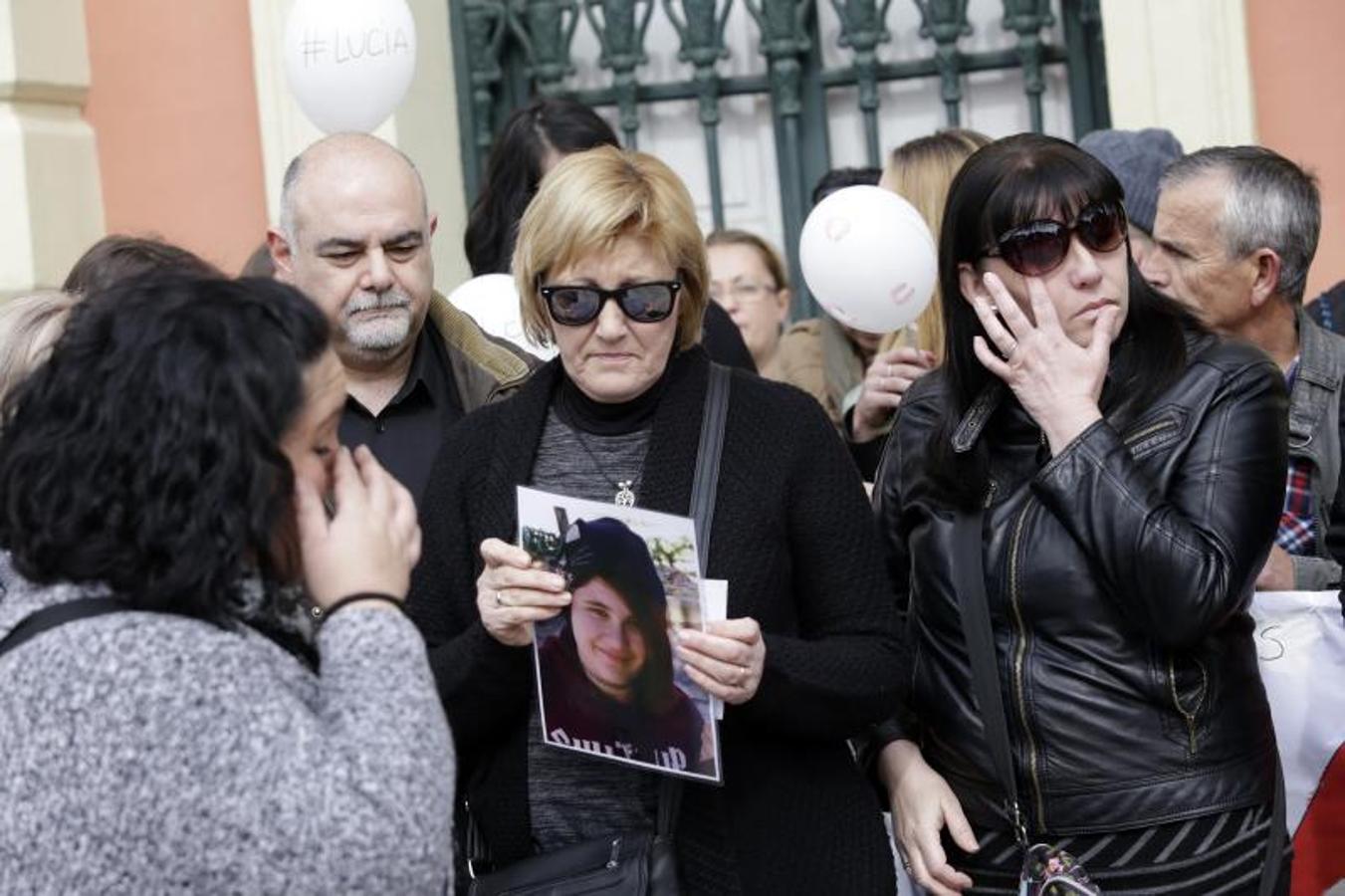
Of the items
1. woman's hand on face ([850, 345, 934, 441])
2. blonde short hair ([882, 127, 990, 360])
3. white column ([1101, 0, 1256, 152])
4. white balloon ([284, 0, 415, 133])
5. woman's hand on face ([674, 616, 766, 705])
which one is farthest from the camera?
white column ([1101, 0, 1256, 152])

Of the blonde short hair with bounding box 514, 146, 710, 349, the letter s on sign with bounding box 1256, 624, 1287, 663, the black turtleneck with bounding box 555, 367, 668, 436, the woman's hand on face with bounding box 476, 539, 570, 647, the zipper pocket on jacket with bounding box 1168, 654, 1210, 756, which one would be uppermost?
the blonde short hair with bounding box 514, 146, 710, 349

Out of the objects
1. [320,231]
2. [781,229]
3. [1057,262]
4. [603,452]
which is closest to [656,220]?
[603,452]

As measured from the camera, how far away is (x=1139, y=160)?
506 centimetres

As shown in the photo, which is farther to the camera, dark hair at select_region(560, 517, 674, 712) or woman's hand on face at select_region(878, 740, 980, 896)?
woman's hand on face at select_region(878, 740, 980, 896)

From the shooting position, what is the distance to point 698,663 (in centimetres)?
293

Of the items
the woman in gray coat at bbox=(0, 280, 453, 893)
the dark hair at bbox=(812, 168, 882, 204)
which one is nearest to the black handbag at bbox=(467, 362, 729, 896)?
the woman in gray coat at bbox=(0, 280, 453, 893)

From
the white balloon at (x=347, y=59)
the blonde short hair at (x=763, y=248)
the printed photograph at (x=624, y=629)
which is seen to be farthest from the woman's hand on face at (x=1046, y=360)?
the blonde short hair at (x=763, y=248)

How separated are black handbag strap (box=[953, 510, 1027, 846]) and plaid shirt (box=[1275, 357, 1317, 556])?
1022 millimetres

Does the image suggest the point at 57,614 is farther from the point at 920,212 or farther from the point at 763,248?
the point at 763,248

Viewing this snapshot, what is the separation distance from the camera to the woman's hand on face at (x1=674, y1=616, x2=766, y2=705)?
9.61 feet

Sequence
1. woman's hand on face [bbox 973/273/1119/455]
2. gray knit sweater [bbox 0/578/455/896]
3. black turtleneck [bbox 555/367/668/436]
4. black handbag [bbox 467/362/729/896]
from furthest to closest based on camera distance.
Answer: black turtleneck [bbox 555/367/668/436], woman's hand on face [bbox 973/273/1119/455], black handbag [bbox 467/362/729/896], gray knit sweater [bbox 0/578/455/896]

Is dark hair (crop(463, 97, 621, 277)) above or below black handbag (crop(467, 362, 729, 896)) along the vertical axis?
above

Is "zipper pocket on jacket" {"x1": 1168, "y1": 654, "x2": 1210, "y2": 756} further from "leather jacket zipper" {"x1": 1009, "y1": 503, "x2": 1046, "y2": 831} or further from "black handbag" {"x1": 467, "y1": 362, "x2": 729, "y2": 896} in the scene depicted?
"black handbag" {"x1": 467, "y1": 362, "x2": 729, "y2": 896}

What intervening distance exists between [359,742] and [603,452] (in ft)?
3.69
